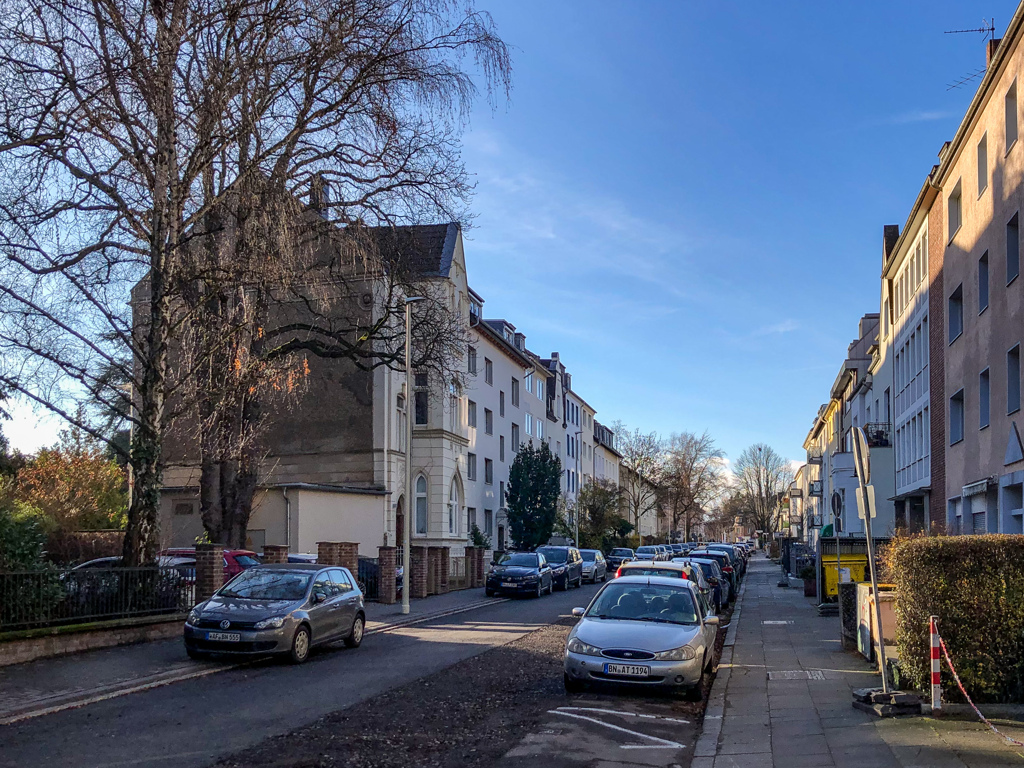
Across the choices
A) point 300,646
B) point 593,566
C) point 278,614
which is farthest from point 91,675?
point 593,566

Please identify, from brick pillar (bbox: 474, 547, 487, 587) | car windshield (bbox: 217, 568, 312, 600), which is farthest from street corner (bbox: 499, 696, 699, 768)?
brick pillar (bbox: 474, 547, 487, 587)

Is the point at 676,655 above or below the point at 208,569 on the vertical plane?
below

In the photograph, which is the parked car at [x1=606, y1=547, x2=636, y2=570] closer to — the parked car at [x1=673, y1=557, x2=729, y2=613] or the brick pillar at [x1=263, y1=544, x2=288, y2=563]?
the parked car at [x1=673, y1=557, x2=729, y2=613]

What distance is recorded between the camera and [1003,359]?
67.8 ft

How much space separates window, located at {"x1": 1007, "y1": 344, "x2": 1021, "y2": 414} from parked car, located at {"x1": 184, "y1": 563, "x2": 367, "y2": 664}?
1353 cm

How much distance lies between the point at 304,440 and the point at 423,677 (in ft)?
90.8

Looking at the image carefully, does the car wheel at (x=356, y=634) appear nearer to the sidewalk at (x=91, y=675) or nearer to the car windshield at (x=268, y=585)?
the car windshield at (x=268, y=585)

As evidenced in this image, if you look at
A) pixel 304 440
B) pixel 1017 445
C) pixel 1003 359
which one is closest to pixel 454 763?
pixel 1017 445

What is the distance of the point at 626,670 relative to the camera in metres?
11.4

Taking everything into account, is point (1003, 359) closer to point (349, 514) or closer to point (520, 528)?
point (349, 514)

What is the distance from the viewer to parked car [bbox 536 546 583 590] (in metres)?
36.3

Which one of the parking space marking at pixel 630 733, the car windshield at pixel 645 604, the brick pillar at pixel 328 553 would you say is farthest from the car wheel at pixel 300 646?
the brick pillar at pixel 328 553

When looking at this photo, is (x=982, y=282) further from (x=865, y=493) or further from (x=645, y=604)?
(x=865, y=493)

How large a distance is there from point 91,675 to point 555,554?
25.4 m
